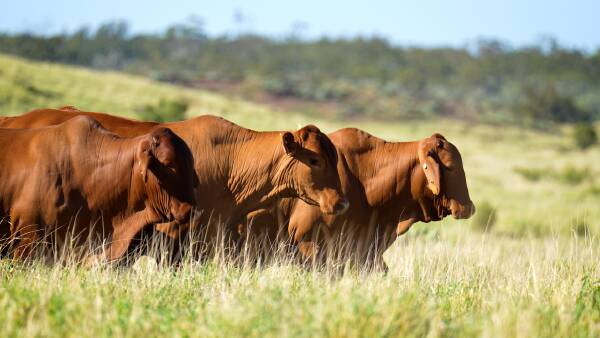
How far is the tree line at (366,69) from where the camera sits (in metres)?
88.6

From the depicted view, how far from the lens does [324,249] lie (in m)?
10.1

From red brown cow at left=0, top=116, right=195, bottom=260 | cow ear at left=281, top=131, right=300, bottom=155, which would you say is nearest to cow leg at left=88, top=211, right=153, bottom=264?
red brown cow at left=0, top=116, right=195, bottom=260

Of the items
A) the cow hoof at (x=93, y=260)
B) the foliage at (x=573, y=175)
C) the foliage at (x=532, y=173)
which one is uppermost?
the cow hoof at (x=93, y=260)

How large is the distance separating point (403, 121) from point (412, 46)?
83369mm

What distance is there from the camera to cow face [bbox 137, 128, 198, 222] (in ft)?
27.4

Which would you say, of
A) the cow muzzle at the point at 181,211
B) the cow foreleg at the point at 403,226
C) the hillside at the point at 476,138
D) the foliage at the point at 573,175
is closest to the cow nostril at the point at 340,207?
the cow muzzle at the point at 181,211

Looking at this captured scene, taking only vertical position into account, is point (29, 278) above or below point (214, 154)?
below

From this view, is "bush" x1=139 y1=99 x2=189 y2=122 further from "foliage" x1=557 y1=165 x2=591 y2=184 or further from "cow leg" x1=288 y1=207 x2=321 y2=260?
"cow leg" x1=288 y1=207 x2=321 y2=260

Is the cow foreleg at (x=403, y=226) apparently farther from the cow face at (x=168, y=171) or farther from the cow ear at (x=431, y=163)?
the cow face at (x=168, y=171)

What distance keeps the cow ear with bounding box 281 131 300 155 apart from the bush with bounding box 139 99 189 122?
31.7 meters

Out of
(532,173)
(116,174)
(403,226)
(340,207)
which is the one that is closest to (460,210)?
(403,226)

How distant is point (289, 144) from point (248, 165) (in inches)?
21.7

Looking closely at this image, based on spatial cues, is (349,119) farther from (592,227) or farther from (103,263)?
(103,263)

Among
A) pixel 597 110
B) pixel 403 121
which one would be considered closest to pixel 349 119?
pixel 403 121
